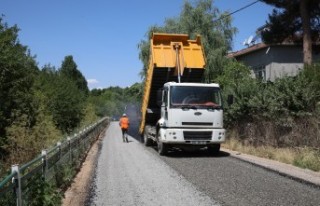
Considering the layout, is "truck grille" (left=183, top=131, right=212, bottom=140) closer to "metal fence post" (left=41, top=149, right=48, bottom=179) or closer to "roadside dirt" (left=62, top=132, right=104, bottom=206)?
A: "roadside dirt" (left=62, top=132, right=104, bottom=206)

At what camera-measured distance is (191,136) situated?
16.7 meters

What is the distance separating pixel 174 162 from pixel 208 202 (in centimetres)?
655

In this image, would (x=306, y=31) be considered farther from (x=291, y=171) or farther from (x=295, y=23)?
(x=291, y=171)

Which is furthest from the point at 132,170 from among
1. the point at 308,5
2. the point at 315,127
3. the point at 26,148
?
the point at 308,5

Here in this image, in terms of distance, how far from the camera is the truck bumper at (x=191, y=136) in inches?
Result: 653

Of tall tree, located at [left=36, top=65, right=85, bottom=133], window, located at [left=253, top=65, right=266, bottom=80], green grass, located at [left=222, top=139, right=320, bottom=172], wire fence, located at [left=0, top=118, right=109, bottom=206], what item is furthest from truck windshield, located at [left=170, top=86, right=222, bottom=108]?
window, located at [left=253, top=65, right=266, bottom=80]

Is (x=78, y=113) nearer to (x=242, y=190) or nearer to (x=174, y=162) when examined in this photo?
(x=174, y=162)

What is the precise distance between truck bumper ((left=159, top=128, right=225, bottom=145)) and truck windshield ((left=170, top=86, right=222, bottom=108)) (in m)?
0.88

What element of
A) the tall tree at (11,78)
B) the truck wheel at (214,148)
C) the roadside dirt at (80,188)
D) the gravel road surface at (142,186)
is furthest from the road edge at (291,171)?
the tall tree at (11,78)

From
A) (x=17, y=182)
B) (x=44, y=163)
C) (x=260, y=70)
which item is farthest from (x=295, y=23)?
Result: (x=17, y=182)

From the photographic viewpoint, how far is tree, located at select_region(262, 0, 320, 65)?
1011 inches

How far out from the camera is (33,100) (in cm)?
2350

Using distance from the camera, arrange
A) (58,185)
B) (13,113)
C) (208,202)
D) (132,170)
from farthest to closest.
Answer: (13,113), (132,170), (58,185), (208,202)

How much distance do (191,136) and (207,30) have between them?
24.2 meters
